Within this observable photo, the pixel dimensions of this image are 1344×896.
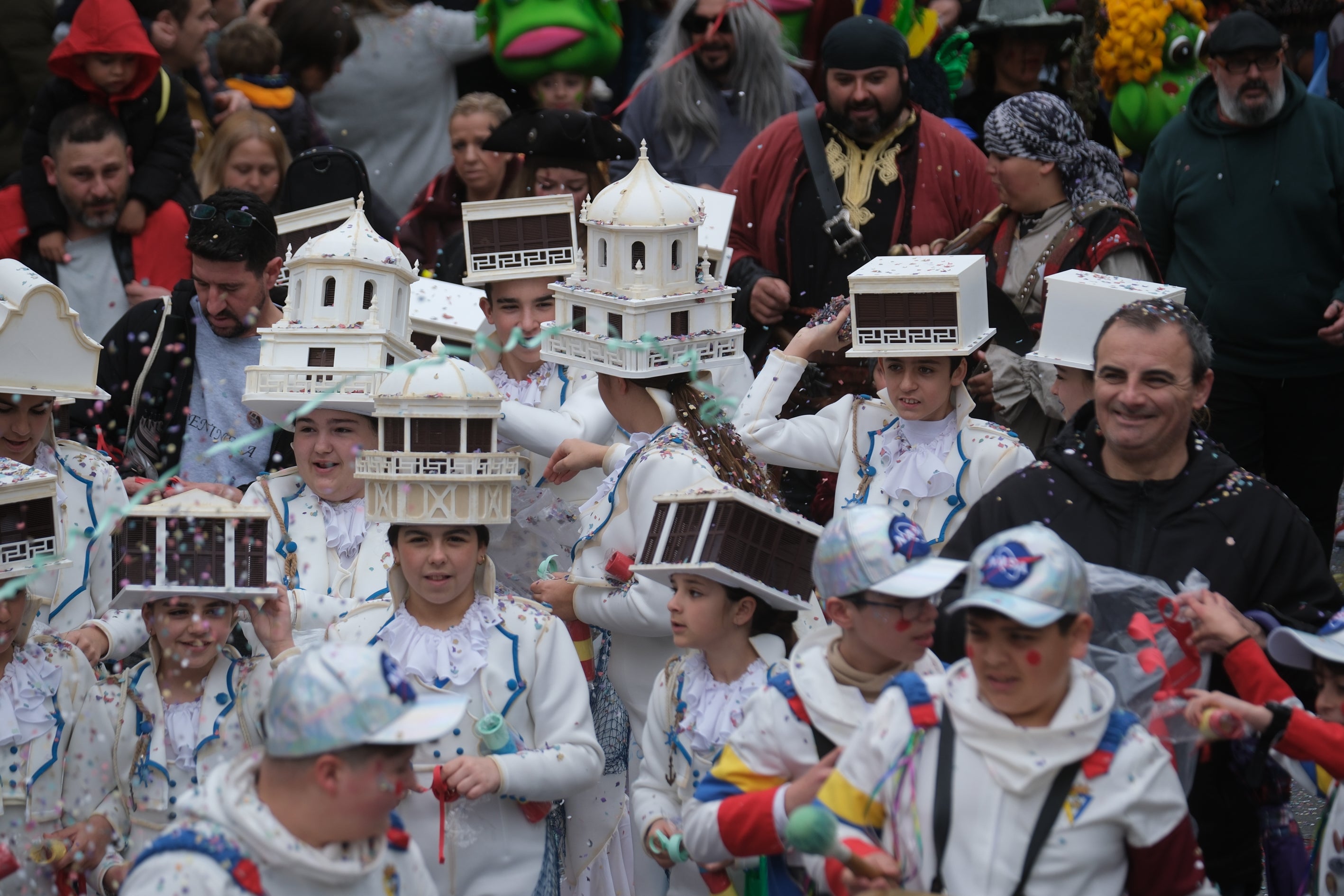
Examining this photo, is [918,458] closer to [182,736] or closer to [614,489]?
[614,489]

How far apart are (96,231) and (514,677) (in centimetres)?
425

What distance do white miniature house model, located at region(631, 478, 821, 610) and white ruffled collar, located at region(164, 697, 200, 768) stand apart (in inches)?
50.7

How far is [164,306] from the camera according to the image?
655cm

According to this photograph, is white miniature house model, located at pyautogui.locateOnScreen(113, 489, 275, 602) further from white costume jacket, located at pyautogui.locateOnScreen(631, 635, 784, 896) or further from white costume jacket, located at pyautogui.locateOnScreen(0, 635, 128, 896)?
white costume jacket, located at pyautogui.locateOnScreen(631, 635, 784, 896)

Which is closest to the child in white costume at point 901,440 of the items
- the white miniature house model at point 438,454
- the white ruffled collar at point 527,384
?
the white ruffled collar at point 527,384

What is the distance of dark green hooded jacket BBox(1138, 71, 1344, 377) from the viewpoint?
303 inches

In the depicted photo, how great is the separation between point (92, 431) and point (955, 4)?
554 cm

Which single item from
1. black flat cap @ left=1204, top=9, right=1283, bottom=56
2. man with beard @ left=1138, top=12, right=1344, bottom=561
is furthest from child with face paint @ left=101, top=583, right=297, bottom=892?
black flat cap @ left=1204, top=9, right=1283, bottom=56

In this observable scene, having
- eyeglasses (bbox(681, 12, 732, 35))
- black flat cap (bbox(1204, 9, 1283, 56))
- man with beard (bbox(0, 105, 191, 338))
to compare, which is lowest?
man with beard (bbox(0, 105, 191, 338))

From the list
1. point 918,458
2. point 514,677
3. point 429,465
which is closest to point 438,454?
point 429,465

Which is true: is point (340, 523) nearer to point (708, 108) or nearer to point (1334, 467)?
point (708, 108)

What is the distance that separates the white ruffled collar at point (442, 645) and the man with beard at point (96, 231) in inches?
141

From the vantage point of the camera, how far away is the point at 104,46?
8008 millimetres

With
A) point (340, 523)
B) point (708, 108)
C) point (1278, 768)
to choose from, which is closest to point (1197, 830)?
point (1278, 768)
